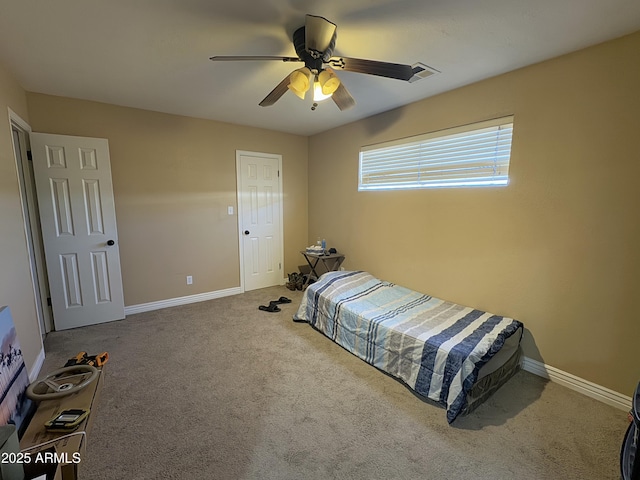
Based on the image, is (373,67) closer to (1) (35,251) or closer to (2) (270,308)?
(2) (270,308)

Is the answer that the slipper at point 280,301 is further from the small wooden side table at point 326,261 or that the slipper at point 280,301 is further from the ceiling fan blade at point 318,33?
the ceiling fan blade at point 318,33

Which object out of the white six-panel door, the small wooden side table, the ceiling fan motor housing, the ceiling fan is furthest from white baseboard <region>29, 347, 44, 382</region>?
the ceiling fan motor housing

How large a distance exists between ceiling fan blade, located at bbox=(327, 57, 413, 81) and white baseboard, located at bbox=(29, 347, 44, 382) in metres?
3.23

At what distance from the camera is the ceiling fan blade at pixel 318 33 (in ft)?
4.87

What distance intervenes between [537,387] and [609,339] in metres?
0.60

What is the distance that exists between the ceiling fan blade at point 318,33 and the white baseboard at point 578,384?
9.40ft

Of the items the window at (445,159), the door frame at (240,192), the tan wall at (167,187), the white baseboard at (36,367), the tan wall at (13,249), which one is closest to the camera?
the tan wall at (13,249)

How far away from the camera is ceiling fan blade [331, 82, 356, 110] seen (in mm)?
2030

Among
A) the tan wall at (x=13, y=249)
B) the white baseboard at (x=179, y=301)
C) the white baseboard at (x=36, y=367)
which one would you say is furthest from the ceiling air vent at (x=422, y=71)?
the white baseboard at (x=36, y=367)

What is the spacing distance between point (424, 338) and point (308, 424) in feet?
3.35

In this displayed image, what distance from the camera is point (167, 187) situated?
358 cm

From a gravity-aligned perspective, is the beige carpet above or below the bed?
below

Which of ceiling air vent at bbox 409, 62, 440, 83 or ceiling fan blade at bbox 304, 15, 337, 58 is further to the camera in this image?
ceiling air vent at bbox 409, 62, 440, 83

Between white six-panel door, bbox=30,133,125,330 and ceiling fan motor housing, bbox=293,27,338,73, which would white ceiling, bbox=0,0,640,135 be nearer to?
ceiling fan motor housing, bbox=293,27,338,73
